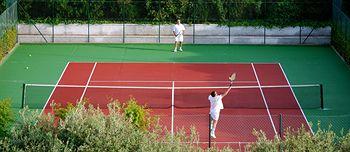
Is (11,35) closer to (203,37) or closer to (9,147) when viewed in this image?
(203,37)

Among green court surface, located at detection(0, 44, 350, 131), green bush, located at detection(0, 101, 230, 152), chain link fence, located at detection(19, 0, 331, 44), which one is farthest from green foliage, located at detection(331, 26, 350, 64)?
green bush, located at detection(0, 101, 230, 152)

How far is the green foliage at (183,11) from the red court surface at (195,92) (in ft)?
16.0

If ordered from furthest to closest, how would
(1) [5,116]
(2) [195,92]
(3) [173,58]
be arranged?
(3) [173,58] < (2) [195,92] < (1) [5,116]

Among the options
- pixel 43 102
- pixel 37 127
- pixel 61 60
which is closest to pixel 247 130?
pixel 43 102

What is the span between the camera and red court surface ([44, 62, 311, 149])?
24.0 metres

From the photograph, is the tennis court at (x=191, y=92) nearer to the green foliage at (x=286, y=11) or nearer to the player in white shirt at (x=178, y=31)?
the player in white shirt at (x=178, y=31)

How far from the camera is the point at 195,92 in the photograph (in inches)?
1120

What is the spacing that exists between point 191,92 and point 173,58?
5720mm

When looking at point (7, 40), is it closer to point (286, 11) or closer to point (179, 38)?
point (179, 38)

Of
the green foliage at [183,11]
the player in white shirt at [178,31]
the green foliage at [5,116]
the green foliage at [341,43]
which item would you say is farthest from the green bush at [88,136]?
the green foliage at [183,11]

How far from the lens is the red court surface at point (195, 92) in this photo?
2402 cm

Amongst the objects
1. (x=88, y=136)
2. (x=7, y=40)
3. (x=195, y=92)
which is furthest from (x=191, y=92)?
(x=88, y=136)

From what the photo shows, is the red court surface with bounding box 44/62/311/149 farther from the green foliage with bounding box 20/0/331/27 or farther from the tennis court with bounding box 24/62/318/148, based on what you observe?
the green foliage with bounding box 20/0/331/27

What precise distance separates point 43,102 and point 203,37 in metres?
11.7
